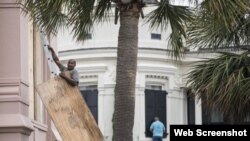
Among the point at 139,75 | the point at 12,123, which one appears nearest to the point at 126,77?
the point at 12,123

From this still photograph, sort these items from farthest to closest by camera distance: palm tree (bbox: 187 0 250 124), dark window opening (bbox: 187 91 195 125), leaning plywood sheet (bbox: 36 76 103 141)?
dark window opening (bbox: 187 91 195 125), palm tree (bbox: 187 0 250 124), leaning plywood sheet (bbox: 36 76 103 141)

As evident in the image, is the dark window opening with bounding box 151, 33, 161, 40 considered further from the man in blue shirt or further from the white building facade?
the man in blue shirt

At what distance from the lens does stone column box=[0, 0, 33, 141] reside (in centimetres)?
1591

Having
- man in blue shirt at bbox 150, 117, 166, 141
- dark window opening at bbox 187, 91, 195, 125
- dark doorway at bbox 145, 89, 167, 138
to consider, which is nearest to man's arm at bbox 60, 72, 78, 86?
man in blue shirt at bbox 150, 117, 166, 141

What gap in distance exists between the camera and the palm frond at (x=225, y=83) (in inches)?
694

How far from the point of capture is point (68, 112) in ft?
52.2

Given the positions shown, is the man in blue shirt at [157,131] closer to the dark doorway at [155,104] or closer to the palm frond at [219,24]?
the dark doorway at [155,104]

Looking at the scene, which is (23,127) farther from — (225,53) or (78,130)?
(225,53)

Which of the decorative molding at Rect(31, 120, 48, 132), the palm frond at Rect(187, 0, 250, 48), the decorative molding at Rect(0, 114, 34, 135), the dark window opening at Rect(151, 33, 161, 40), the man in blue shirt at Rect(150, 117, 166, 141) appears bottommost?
the man in blue shirt at Rect(150, 117, 166, 141)

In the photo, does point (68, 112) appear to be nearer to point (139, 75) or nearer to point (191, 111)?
point (139, 75)

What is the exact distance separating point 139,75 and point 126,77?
20.8m

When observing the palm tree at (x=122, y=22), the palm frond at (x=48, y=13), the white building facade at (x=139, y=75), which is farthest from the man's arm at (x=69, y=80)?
the white building facade at (x=139, y=75)

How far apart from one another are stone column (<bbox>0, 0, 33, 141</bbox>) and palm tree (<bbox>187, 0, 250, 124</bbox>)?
3493 mm

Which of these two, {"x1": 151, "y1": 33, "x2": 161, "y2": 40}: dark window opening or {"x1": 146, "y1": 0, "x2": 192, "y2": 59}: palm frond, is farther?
{"x1": 151, "y1": 33, "x2": 161, "y2": 40}: dark window opening
